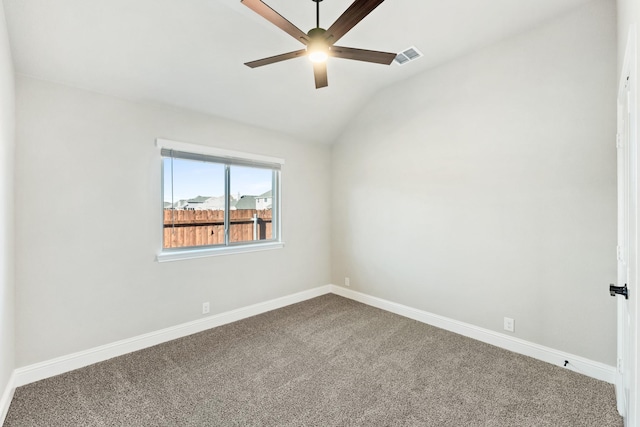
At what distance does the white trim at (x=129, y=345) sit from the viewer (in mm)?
2262

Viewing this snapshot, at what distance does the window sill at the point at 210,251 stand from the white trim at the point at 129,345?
702 mm

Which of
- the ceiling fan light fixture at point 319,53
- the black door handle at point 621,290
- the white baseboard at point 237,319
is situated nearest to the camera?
the black door handle at point 621,290

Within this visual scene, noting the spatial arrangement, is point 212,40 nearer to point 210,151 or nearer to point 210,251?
point 210,151

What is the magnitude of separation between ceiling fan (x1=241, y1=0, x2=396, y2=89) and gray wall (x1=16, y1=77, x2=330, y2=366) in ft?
4.88

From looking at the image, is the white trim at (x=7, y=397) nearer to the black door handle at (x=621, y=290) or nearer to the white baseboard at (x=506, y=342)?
the white baseboard at (x=506, y=342)

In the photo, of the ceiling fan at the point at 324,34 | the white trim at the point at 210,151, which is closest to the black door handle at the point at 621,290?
the ceiling fan at the point at 324,34

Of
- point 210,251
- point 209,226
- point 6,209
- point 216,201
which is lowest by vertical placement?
point 210,251

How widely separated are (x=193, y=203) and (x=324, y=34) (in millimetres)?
2261

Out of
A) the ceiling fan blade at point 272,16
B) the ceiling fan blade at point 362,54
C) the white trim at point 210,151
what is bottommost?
the white trim at point 210,151

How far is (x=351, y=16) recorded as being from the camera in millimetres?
1676

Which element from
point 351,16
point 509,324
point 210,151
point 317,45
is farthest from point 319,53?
point 509,324

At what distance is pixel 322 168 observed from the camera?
4488 mm

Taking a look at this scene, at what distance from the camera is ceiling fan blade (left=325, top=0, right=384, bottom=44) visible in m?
1.57

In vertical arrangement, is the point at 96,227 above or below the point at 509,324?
above
